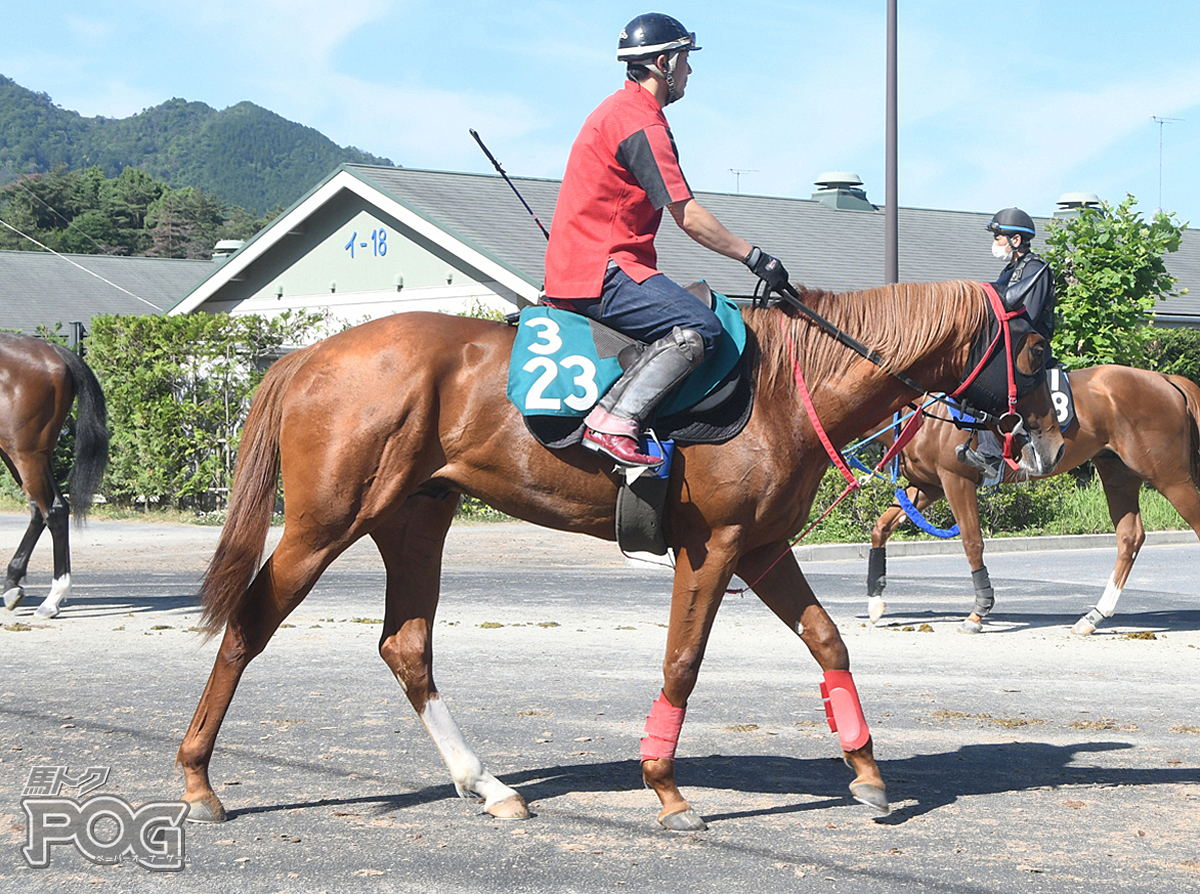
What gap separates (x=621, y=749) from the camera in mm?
6234

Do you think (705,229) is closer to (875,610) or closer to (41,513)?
(875,610)

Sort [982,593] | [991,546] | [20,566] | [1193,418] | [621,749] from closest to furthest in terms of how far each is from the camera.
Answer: [621,749] < [982,593] < [1193,418] < [20,566] < [991,546]

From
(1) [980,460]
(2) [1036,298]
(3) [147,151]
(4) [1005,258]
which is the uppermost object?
(3) [147,151]

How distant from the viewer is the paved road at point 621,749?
447 centimetres

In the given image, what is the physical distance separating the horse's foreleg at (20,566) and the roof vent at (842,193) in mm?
25700

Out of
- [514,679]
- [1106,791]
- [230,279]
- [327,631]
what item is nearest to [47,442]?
[327,631]

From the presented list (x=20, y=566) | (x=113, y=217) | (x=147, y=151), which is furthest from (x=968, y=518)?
(x=147, y=151)

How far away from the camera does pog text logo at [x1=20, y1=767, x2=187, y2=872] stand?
456 centimetres

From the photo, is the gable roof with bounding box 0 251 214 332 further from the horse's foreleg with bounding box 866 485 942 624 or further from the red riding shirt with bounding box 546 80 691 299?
the red riding shirt with bounding box 546 80 691 299

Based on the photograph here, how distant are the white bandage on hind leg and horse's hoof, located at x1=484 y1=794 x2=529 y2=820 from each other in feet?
22.9

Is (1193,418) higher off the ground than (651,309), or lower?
lower

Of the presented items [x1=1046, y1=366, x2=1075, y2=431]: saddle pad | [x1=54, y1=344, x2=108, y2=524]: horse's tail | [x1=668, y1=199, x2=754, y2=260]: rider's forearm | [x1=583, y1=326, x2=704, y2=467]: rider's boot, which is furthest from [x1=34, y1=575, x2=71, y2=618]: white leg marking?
[x1=1046, y1=366, x2=1075, y2=431]: saddle pad

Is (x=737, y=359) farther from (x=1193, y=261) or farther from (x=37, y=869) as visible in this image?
(x=1193, y=261)

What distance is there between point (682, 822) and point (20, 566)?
8.55 m
